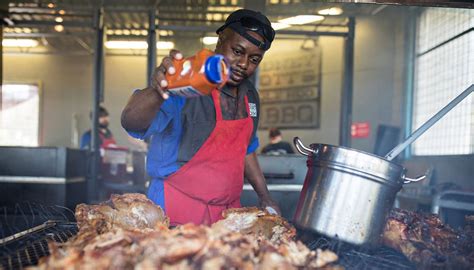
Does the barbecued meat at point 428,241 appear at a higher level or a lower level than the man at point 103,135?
lower

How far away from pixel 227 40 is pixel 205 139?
1.81 ft

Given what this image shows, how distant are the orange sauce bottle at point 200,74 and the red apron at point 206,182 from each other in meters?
0.91

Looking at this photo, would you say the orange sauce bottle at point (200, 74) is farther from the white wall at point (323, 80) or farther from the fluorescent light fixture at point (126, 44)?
the fluorescent light fixture at point (126, 44)

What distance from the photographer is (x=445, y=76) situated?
6156 millimetres

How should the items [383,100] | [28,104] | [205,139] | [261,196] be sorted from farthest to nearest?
[28,104]
[383,100]
[261,196]
[205,139]

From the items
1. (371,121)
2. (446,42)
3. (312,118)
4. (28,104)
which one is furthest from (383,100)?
(28,104)

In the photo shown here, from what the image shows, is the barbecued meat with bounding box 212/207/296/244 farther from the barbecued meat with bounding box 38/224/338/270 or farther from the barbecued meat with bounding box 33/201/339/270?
the barbecued meat with bounding box 38/224/338/270

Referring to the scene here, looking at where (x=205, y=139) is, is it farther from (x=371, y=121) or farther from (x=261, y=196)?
(x=371, y=121)

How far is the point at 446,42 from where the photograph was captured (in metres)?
6.20

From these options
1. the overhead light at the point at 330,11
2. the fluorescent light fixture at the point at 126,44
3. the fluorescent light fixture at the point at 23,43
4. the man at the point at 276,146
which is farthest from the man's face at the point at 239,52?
the fluorescent light fixture at the point at 23,43

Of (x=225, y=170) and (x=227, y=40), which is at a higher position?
(x=227, y=40)

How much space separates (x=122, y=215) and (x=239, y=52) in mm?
1022

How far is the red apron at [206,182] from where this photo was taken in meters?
2.43

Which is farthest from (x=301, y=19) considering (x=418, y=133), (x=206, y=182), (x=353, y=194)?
(x=353, y=194)
